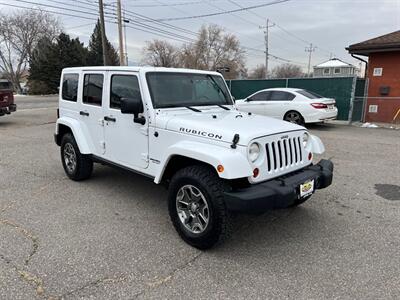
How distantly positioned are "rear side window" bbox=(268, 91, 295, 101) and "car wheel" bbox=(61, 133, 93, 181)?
8.51 meters

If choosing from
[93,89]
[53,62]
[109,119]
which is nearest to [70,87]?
[93,89]

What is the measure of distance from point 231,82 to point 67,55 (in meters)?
40.4

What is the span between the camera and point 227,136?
3.27m

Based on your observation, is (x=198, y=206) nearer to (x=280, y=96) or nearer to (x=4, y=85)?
(x=280, y=96)

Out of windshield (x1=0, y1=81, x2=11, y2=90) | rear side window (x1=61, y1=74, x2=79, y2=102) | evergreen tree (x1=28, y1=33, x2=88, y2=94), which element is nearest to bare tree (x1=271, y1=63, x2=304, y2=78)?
evergreen tree (x1=28, y1=33, x2=88, y2=94)

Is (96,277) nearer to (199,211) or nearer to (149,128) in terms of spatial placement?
(199,211)

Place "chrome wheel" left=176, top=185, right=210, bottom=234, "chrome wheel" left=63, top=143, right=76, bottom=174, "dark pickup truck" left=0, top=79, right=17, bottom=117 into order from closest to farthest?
"chrome wheel" left=176, top=185, right=210, bottom=234
"chrome wheel" left=63, top=143, right=76, bottom=174
"dark pickup truck" left=0, top=79, right=17, bottom=117

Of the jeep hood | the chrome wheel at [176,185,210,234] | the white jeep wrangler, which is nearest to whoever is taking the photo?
the white jeep wrangler

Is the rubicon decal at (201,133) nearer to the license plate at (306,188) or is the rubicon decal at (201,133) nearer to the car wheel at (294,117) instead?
the license plate at (306,188)

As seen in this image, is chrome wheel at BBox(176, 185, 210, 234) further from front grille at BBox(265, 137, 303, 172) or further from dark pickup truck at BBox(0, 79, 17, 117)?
dark pickup truck at BBox(0, 79, 17, 117)

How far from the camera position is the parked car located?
11.7 meters

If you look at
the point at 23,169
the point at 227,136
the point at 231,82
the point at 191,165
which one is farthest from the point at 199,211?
the point at 231,82

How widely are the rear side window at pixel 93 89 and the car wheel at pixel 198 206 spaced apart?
201 cm

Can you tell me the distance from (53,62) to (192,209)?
53258 mm
